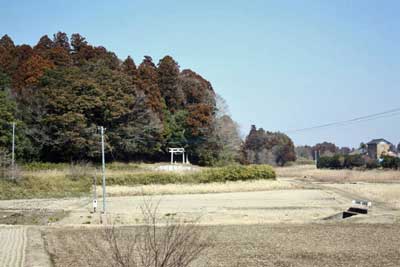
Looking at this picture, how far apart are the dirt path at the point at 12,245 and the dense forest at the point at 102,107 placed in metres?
23.5

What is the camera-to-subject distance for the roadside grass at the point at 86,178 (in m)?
37.5

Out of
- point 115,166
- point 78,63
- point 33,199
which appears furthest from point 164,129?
point 33,199

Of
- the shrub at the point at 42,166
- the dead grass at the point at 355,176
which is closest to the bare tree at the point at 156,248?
the shrub at the point at 42,166

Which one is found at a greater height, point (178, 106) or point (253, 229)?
point (178, 106)

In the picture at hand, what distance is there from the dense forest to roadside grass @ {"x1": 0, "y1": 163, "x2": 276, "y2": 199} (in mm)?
2353

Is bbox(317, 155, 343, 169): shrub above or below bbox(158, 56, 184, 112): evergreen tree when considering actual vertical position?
below

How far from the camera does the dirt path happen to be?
39.7ft

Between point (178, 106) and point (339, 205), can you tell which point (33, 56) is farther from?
point (339, 205)

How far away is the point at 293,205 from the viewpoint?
28.7m

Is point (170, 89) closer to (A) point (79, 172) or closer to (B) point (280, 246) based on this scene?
(A) point (79, 172)

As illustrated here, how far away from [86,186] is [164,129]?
1515 cm

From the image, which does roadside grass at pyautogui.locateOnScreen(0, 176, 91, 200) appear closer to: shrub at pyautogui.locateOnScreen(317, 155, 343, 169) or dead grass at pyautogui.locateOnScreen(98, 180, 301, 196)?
dead grass at pyautogui.locateOnScreen(98, 180, 301, 196)

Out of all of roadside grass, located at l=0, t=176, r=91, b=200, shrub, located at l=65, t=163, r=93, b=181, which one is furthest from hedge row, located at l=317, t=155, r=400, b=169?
roadside grass, located at l=0, t=176, r=91, b=200

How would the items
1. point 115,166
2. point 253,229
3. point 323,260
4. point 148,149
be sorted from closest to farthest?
point 323,260
point 253,229
point 115,166
point 148,149
